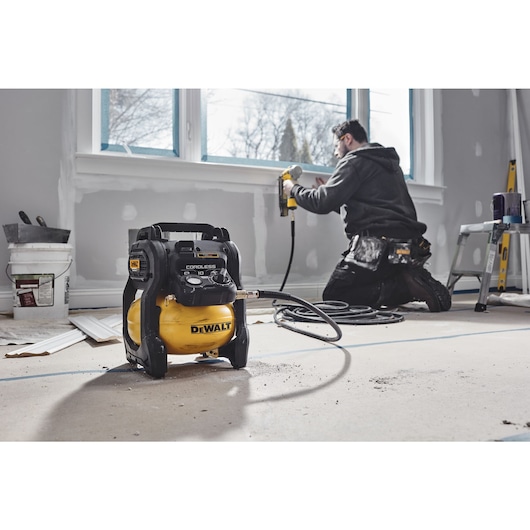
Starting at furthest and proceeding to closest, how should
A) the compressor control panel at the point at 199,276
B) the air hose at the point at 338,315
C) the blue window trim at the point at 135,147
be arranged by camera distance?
the blue window trim at the point at 135,147 → the air hose at the point at 338,315 → the compressor control panel at the point at 199,276

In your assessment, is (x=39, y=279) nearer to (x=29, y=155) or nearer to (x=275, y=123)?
(x=29, y=155)

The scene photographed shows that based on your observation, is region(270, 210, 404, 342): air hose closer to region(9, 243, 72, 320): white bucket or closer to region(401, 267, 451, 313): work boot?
region(401, 267, 451, 313): work boot

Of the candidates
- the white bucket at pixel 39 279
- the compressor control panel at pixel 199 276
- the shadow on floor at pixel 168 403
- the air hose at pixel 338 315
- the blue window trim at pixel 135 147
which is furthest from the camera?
the blue window trim at pixel 135 147

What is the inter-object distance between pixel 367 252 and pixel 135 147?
165cm

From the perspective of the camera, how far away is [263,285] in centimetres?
322

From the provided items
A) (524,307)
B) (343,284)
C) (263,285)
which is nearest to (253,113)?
(263,285)

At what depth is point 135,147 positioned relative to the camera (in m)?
3.01

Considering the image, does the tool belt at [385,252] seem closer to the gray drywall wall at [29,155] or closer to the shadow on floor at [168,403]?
the shadow on floor at [168,403]

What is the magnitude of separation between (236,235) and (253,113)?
3.04ft

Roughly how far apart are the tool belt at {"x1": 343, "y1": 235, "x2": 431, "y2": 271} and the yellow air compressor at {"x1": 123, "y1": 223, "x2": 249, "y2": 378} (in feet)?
5.06

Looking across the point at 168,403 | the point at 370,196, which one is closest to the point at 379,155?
the point at 370,196

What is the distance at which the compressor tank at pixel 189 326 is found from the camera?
120 centimetres

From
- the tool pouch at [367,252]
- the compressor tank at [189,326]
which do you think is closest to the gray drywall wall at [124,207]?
the tool pouch at [367,252]

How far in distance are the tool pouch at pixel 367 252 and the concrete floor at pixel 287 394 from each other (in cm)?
92
